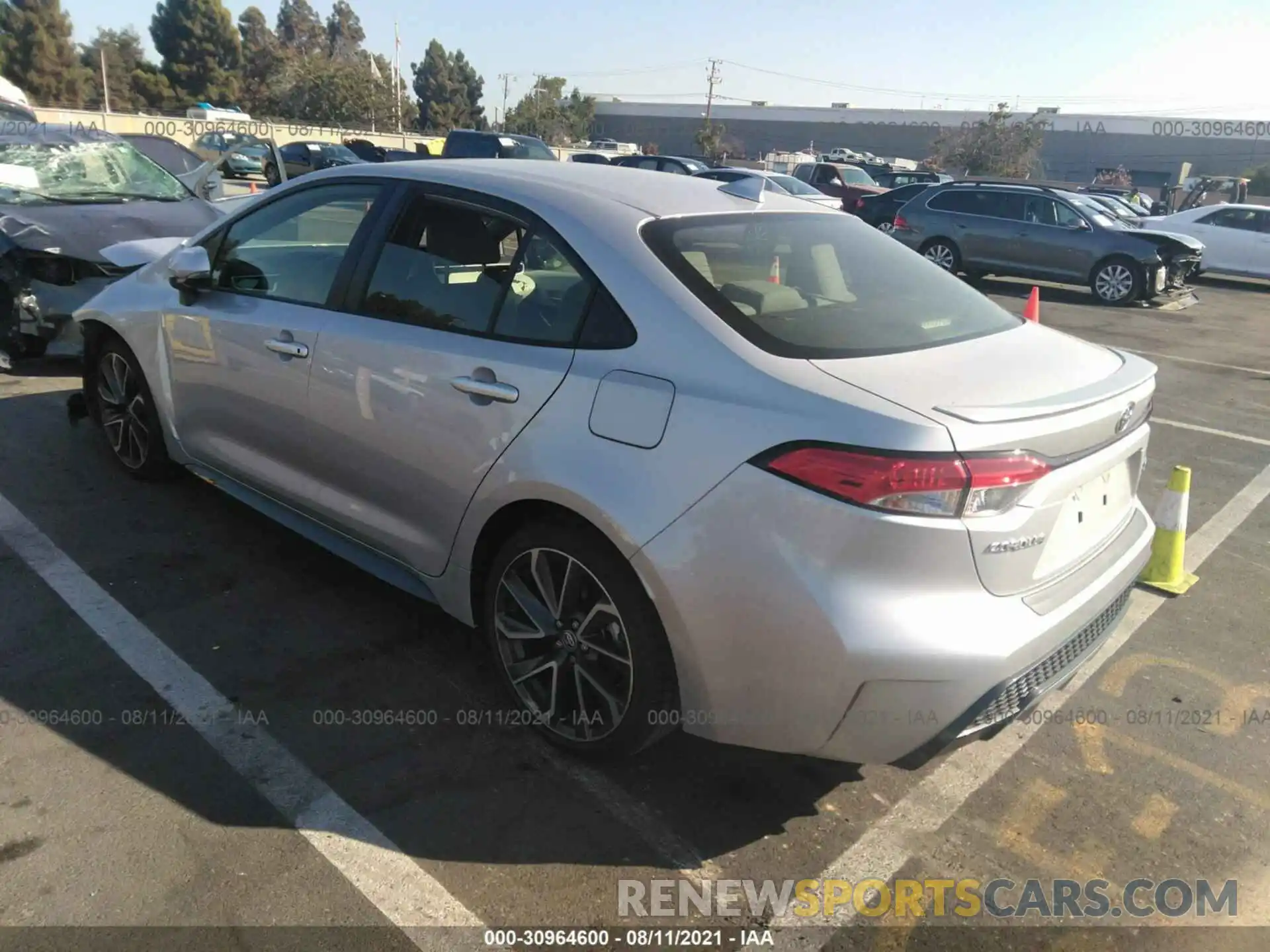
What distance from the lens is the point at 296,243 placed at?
3.97 meters

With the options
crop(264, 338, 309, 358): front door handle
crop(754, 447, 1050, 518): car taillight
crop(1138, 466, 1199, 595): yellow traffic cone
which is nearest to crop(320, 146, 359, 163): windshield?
crop(264, 338, 309, 358): front door handle

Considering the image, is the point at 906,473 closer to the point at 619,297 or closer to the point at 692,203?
the point at 619,297

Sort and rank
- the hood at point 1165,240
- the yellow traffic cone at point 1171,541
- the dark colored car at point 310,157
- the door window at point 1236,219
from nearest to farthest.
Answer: the yellow traffic cone at point 1171,541, the hood at point 1165,240, the door window at point 1236,219, the dark colored car at point 310,157

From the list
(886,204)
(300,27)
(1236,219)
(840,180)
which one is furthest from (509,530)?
(300,27)

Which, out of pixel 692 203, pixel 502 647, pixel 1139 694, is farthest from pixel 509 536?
pixel 1139 694

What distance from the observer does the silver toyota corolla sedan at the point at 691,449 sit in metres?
2.33

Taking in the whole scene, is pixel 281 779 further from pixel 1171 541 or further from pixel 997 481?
pixel 1171 541

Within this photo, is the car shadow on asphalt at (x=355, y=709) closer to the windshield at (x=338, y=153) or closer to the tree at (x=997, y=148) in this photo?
the windshield at (x=338, y=153)

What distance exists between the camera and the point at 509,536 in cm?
304

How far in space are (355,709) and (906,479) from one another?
2.00 metres

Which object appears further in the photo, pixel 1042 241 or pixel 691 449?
pixel 1042 241

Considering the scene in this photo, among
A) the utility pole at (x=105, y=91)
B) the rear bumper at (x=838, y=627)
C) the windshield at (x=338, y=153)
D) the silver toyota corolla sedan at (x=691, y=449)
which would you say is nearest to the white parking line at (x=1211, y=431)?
the silver toyota corolla sedan at (x=691, y=449)

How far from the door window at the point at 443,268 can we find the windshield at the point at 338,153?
26.9 m

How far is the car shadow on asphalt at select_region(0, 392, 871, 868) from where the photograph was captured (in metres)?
2.76
